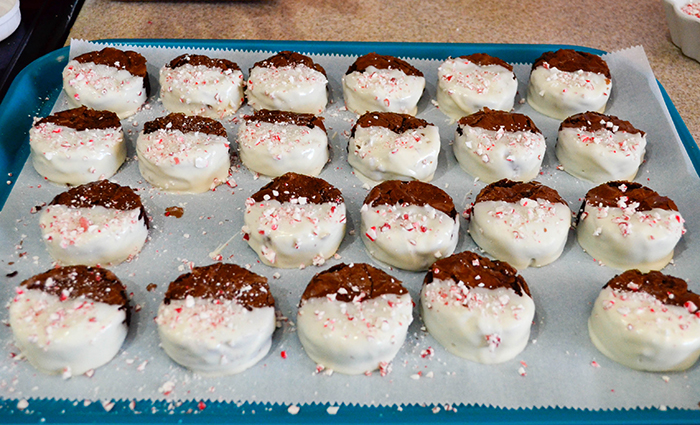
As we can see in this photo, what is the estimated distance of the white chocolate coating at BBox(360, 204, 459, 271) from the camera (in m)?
1.93

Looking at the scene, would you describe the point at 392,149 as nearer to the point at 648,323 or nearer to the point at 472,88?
the point at 472,88

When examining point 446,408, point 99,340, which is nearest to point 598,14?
point 446,408

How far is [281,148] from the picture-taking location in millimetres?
2223

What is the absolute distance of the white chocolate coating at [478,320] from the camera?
1.69 metres

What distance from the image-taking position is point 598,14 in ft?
11.2

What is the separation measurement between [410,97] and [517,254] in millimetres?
895

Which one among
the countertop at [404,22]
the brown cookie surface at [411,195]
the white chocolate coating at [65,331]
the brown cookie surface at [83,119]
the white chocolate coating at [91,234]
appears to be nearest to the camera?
the white chocolate coating at [65,331]

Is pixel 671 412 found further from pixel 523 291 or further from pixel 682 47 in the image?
pixel 682 47

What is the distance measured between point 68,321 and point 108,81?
47.7 inches

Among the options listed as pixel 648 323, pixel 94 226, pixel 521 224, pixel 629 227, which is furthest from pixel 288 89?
pixel 648 323

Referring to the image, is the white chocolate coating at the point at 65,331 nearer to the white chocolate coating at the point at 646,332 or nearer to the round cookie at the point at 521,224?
the round cookie at the point at 521,224

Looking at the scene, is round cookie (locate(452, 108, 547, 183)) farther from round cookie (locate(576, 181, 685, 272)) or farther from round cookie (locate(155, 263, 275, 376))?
round cookie (locate(155, 263, 275, 376))

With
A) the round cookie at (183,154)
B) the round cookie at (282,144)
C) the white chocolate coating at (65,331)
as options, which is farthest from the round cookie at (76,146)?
the white chocolate coating at (65,331)

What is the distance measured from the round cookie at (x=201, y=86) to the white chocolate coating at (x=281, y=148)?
0.26 m
